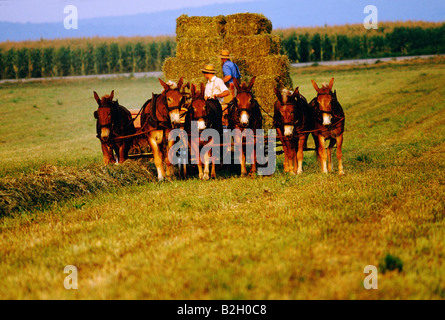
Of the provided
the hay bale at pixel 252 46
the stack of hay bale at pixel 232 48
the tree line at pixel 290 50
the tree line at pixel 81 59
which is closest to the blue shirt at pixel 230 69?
the stack of hay bale at pixel 232 48

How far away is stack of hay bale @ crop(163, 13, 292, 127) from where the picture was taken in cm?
1380

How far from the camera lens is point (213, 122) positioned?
1095cm

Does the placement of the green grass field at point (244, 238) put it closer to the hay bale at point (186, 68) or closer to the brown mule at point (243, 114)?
the brown mule at point (243, 114)

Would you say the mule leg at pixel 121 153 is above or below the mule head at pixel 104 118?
below

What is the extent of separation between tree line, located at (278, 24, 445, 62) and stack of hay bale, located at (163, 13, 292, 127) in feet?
154

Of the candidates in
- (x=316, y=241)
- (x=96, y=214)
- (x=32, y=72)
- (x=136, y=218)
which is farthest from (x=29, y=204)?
(x=32, y=72)

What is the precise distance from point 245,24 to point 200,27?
1396mm

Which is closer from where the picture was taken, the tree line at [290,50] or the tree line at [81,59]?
the tree line at [81,59]

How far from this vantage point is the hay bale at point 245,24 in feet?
46.7

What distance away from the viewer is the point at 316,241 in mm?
5723

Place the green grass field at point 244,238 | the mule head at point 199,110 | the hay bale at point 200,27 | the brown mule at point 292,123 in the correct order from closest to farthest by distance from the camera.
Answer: the green grass field at point 244,238, the mule head at point 199,110, the brown mule at point 292,123, the hay bale at point 200,27

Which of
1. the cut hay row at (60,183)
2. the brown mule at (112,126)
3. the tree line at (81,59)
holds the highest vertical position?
the tree line at (81,59)

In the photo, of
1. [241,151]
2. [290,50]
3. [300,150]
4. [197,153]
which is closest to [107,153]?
[197,153]

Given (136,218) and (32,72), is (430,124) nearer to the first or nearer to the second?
(136,218)
